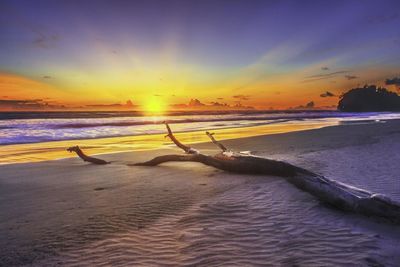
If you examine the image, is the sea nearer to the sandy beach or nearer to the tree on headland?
the sandy beach

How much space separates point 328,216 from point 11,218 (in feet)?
16.2

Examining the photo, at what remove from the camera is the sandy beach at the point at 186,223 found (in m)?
3.89

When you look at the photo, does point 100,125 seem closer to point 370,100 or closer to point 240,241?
point 240,241

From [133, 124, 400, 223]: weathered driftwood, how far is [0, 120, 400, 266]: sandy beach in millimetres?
169

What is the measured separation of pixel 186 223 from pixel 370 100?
404 ft

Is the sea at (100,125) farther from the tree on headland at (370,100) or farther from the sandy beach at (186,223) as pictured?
the tree on headland at (370,100)

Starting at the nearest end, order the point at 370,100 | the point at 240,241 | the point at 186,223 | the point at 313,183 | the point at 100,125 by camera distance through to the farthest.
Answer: the point at 240,241, the point at 186,223, the point at 313,183, the point at 100,125, the point at 370,100

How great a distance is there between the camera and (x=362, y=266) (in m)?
3.56

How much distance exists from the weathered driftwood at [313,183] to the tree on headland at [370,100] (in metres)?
116

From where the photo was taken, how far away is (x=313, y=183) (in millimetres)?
6340

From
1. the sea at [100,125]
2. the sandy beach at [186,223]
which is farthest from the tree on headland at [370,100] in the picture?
the sandy beach at [186,223]

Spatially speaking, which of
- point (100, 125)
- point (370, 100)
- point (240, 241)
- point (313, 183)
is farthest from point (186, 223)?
point (370, 100)

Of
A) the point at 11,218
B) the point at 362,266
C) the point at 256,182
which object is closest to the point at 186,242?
the point at 362,266

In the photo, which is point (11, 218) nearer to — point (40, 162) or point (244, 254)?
point (244, 254)
